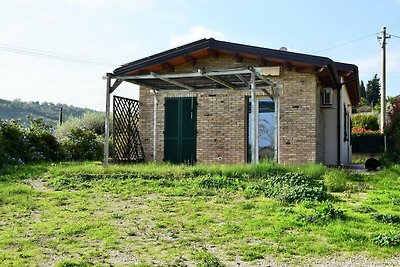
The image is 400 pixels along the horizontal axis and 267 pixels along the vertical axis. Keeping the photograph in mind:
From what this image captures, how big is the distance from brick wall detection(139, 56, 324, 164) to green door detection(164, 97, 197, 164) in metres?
0.17

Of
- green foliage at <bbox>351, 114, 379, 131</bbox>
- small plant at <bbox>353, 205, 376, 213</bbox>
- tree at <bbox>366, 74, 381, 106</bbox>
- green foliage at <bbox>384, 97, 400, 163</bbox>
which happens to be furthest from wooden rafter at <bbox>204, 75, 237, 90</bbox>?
tree at <bbox>366, 74, 381, 106</bbox>

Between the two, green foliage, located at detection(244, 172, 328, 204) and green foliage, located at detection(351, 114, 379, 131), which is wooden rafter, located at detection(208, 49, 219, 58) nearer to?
green foliage, located at detection(244, 172, 328, 204)

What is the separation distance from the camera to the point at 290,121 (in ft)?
44.9

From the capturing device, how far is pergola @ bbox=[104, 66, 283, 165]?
449 inches

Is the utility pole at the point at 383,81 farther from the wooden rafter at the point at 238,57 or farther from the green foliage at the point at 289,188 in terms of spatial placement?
the green foliage at the point at 289,188

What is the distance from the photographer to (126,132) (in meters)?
14.9

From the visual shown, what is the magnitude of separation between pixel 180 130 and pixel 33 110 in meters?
43.3

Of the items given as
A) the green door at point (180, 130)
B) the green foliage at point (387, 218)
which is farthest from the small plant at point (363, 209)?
the green door at point (180, 130)

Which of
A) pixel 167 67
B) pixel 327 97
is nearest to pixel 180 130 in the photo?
pixel 167 67

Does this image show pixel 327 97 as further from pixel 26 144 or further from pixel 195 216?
pixel 26 144

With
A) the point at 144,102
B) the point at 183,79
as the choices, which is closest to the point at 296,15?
the point at 183,79

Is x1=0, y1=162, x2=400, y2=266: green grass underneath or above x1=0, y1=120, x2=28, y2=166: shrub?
underneath

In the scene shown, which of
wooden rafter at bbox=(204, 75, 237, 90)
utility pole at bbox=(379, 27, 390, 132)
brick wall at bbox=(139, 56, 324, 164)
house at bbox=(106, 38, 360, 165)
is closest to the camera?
wooden rafter at bbox=(204, 75, 237, 90)

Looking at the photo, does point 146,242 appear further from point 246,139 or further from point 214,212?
point 246,139
